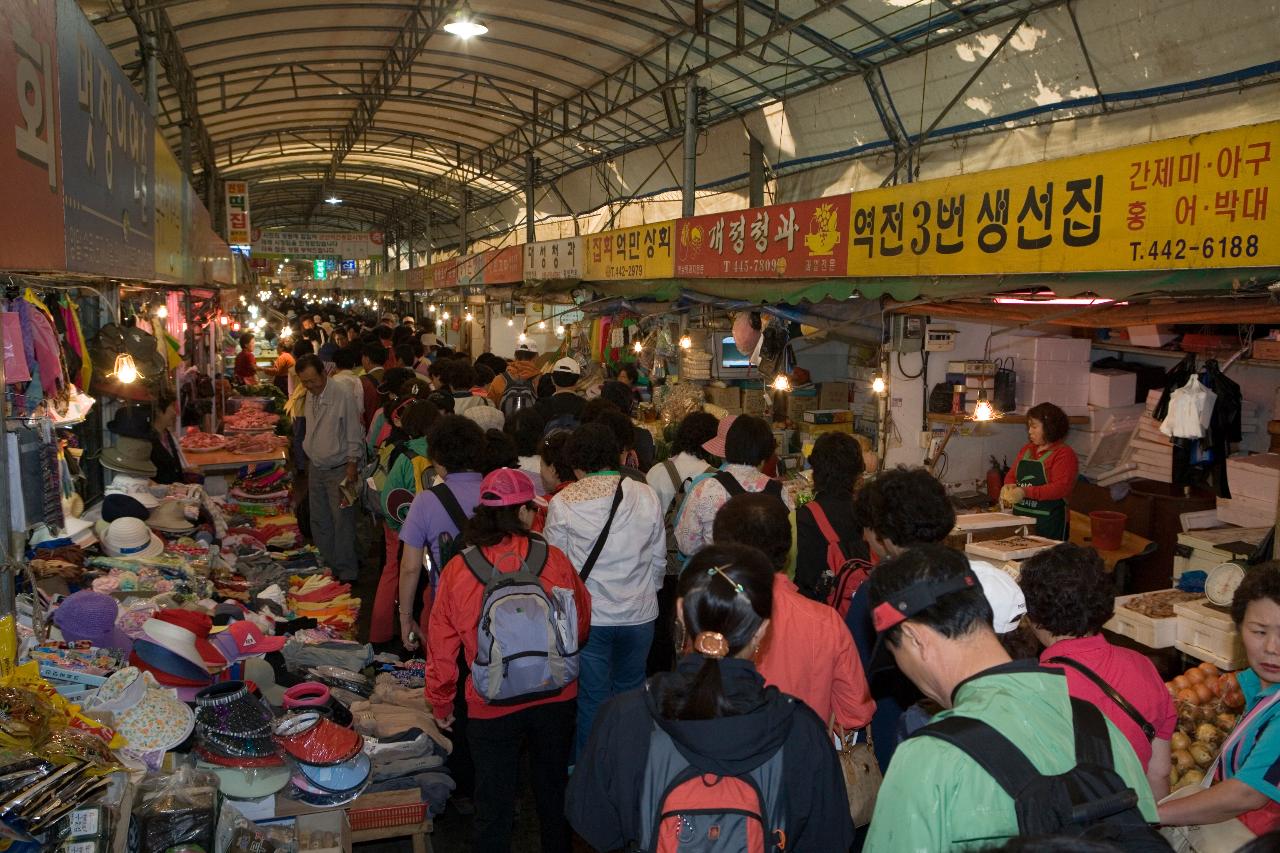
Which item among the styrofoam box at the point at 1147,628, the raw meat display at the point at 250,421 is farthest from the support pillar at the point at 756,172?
the styrofoam box at the point at 1147,628

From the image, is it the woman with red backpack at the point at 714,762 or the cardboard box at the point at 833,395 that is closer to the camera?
the woman with red backpack at the point at 714,762

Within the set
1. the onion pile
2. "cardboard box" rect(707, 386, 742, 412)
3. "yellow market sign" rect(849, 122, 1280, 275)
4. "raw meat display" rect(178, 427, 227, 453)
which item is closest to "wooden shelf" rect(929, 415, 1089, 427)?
"yellow market sign" rect(849, 122, 1280, 275)

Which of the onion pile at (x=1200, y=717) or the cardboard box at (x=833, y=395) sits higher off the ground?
the cardboard box at (x=833, y=395)

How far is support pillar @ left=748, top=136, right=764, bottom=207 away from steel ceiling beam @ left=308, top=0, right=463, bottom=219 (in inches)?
189

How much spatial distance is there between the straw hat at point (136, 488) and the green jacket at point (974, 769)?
610 centimetres

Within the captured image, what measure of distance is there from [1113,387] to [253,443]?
871cm

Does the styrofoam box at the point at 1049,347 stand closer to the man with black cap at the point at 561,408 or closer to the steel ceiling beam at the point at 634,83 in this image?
the steel ceiling beam at the point at 634,83

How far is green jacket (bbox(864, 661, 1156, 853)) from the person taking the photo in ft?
5.41

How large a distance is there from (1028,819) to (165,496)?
687 centimetres

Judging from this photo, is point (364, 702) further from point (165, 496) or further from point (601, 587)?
point (165, 496)

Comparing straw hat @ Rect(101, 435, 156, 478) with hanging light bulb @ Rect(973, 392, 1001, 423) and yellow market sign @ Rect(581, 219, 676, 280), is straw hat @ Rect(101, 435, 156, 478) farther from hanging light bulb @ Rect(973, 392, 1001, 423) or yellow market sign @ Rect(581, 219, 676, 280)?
hanging light bulb @ Rect(973, 392, 1001, 423)

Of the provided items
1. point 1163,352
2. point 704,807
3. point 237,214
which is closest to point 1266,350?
point 1163,352

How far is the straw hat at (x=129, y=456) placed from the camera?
6.71m

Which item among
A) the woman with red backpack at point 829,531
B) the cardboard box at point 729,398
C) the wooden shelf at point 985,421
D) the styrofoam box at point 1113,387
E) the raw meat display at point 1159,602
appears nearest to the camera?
the woman with red backpack at point 829,531
